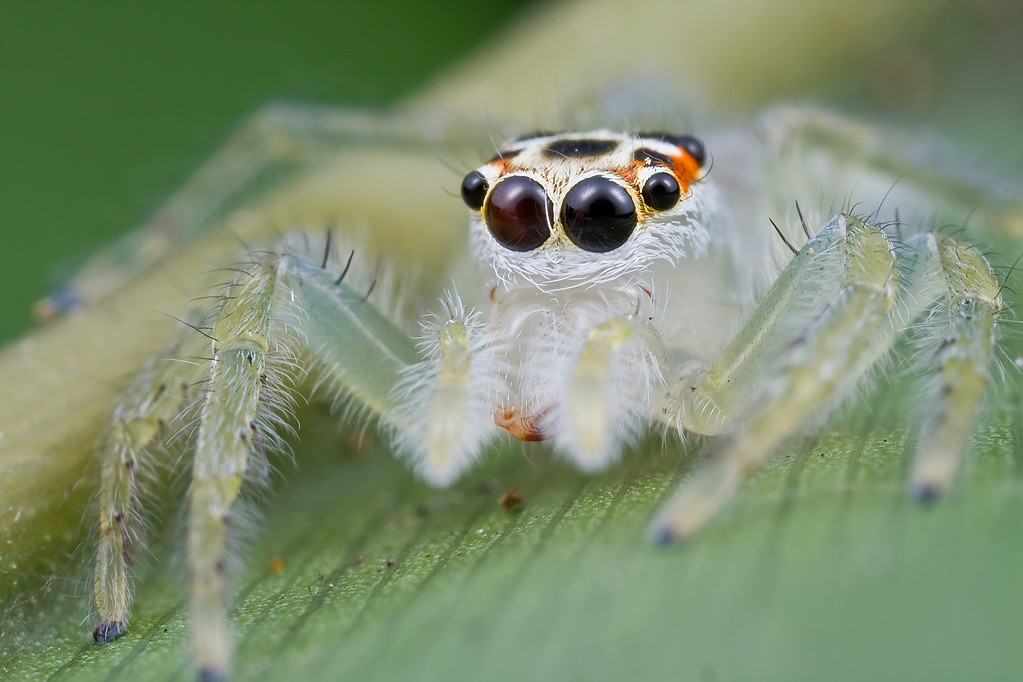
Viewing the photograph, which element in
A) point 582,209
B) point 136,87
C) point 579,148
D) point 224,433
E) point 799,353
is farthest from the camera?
point 136,87

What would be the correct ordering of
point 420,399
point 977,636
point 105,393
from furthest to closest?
point 105,393
point 420,399
point 977,636

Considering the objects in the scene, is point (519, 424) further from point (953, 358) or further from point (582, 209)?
point (953, 358)

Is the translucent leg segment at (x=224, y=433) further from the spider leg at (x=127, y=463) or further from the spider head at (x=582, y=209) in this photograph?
the spider head at (x=582, y=209)

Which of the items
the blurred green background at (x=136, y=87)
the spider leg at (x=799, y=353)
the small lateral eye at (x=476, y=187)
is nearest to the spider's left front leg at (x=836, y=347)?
the spider leg at (x=799, y=353)

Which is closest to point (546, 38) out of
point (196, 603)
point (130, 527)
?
point (130, 527)

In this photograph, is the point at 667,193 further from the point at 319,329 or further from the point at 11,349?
the point at 11,349

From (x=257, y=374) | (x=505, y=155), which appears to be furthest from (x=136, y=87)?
(x=257, y=374)

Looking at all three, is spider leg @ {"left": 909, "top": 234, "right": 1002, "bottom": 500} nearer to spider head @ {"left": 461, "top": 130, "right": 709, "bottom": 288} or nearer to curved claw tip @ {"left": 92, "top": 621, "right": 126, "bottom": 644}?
spider head @ {"left": 461, "top": 130, "right": 709, "bottom": 288}
